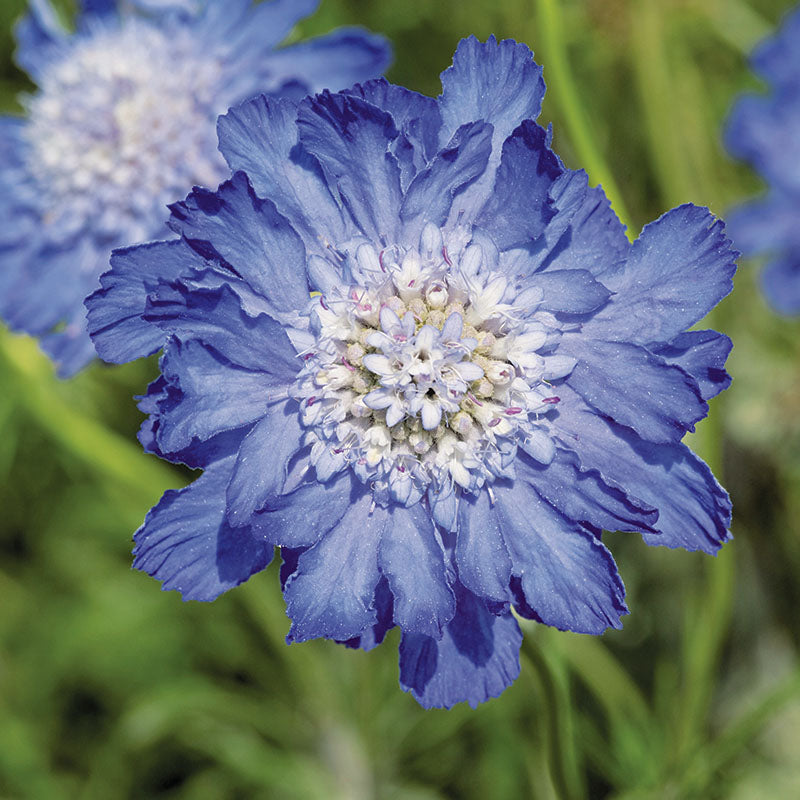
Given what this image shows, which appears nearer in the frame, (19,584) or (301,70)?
(301,70)

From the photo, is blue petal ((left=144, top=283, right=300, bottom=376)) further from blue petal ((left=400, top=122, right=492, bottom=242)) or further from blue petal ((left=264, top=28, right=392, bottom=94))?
blue petal ((left=264, top=28, right=392, bottom=94))

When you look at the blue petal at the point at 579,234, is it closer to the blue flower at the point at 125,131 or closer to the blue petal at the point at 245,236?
the blue petal at the point at 245,236

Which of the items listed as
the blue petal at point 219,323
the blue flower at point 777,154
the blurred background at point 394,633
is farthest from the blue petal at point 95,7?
the blue flower at point 777,154

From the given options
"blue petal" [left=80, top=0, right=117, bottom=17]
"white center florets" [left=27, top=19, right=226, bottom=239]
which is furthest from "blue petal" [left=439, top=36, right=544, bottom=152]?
"blue petal" [left=80, top=0, right=117, bottom=17]

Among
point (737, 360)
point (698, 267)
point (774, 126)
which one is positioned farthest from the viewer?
point (737, 360)

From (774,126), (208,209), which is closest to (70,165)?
(208,209)

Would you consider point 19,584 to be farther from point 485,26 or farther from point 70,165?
point 485,26

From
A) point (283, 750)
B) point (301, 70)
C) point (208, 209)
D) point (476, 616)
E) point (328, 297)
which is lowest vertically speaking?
point (283, 750)
